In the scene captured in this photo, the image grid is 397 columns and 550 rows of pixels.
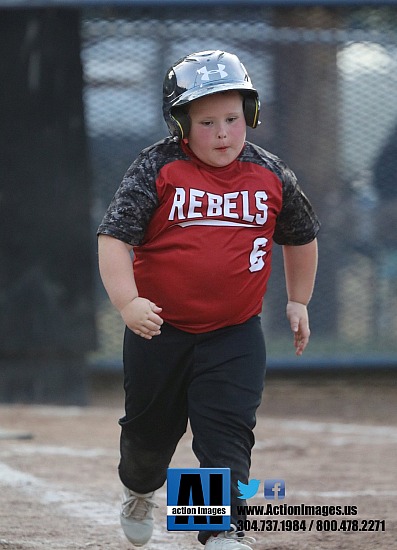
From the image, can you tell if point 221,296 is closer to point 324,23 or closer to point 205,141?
point 205,141

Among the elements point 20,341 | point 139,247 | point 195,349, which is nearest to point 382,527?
point 195,349

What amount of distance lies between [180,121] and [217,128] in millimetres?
107

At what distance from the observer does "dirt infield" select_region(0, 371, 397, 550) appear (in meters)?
3.44

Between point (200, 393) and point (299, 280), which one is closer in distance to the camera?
point (200, 393)

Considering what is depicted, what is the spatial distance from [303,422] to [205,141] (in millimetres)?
3141

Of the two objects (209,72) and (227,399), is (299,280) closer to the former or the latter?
(227,399)

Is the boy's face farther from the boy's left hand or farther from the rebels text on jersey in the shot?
the boy's left hand

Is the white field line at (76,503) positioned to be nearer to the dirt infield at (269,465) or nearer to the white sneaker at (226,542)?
the dirt infield at (269,465)

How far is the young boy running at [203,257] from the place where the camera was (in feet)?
9.63

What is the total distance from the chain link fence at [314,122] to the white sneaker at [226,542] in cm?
356

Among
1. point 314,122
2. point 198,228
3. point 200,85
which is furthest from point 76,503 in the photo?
point 314,122

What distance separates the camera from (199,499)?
3.00m

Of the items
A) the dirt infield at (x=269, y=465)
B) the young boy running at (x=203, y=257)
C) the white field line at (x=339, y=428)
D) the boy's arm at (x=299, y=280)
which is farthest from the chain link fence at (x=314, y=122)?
the young boy running at (x=203, y=257)

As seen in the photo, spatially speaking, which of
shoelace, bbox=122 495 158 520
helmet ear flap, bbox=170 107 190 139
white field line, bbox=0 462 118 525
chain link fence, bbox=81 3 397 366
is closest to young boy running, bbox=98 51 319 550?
helmet ear flap, bbox=170 107 190 139
